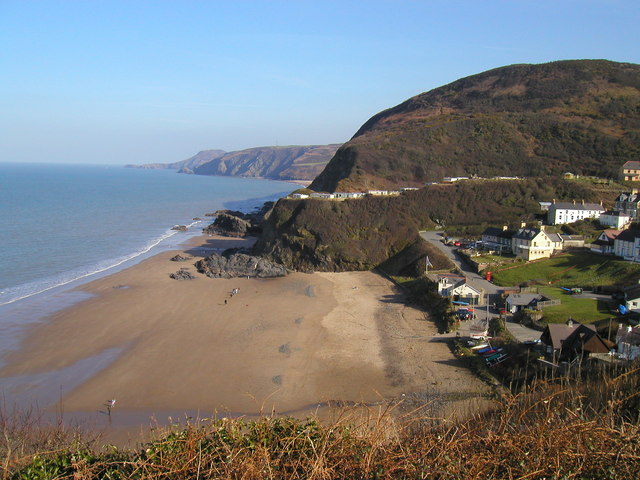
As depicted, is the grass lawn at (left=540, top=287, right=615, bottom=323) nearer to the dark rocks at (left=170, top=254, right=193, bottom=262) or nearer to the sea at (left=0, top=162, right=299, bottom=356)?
the sea at (left=0, top=162, right=299, bottom=356)

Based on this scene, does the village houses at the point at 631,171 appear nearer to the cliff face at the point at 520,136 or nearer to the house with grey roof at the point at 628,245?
the cliff face at the point at 520,136

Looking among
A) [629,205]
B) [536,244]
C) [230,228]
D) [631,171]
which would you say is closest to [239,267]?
[536,244]

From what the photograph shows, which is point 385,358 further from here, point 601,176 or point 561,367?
point 601,176

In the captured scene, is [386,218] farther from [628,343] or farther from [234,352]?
[628,343]

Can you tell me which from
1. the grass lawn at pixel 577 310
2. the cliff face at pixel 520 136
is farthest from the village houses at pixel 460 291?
the cliff face at pixel 520 136

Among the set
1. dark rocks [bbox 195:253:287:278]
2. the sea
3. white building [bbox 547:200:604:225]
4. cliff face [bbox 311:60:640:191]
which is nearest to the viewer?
the sea

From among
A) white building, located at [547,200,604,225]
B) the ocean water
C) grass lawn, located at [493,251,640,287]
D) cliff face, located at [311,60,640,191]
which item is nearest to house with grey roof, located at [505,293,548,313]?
grass lawn, located at [493,251,640,287]
